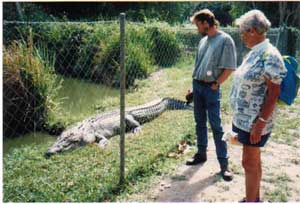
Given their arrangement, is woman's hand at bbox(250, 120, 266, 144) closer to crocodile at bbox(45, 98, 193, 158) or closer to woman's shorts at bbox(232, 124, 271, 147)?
woman's shorts at bbox(232, 124, 271, 147)

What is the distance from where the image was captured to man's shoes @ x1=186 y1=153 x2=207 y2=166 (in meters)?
4.73

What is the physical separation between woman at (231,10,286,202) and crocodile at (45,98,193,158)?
283cm

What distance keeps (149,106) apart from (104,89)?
11.7ft

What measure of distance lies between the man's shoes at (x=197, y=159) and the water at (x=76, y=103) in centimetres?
250

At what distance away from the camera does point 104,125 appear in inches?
249

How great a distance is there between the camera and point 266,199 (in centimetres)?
392

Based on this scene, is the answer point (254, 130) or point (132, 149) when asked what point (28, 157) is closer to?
point (132, 149)

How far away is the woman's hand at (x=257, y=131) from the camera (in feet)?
10.4

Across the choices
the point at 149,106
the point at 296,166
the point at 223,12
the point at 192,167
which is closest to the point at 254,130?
the point at 192,167

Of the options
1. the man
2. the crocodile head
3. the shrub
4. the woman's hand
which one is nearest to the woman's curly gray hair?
the woman's hand

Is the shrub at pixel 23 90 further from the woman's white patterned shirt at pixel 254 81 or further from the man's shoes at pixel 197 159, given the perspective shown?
the woman's white patterned shirt at pixel 254 81

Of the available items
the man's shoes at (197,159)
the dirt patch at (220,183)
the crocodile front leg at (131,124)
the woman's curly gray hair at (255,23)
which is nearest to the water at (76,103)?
the crocodile front leg at (131,124)

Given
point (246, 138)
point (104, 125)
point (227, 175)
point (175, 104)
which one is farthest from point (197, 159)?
point (175, 104)

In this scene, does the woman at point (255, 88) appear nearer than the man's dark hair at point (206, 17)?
Yes
